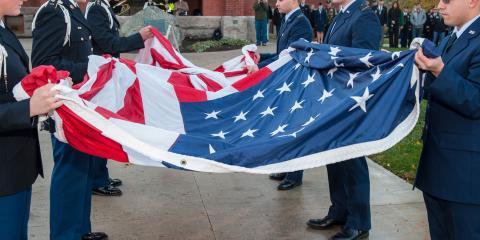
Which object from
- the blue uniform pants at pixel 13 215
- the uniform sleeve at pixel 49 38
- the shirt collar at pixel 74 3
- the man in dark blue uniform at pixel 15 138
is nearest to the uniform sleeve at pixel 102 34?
the shirt collar at pixel 74 3

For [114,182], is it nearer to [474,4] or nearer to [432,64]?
[432,64]

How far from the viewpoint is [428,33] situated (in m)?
23.4

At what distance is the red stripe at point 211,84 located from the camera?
4848 millimetres

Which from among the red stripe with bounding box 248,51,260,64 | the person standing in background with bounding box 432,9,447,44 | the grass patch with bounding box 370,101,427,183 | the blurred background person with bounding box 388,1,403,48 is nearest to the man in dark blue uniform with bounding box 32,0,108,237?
the red stripe with bounding box 248,51,260,64

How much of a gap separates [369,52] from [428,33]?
68.9 feet

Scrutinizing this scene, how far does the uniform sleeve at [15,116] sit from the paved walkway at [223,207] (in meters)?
2.09

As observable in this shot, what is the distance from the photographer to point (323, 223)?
4.81m

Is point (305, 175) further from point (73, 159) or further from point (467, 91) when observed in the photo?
point (467, 91)

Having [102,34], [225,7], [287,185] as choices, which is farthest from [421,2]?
[102,34]

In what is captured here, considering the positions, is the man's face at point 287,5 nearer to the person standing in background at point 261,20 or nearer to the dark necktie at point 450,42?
the dark necktie at point 450,42

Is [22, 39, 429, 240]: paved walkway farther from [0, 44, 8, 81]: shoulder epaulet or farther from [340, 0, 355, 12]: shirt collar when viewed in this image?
[0, 44, 8, 81]: shoulder epaulet

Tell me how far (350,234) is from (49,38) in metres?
2.83

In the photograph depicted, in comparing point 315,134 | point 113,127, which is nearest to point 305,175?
point 315,134

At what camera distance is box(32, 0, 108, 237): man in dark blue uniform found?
13.6ft
